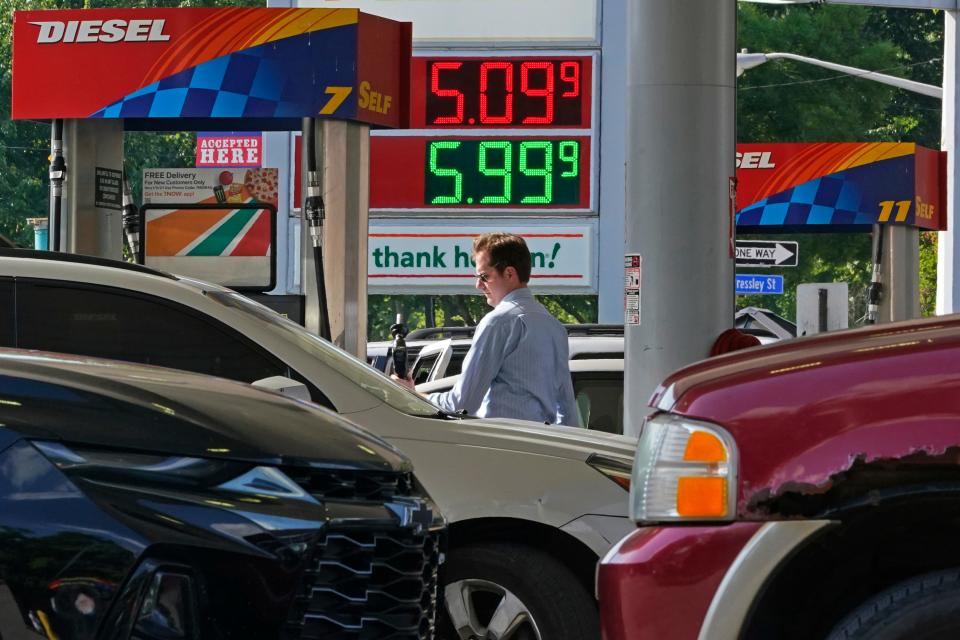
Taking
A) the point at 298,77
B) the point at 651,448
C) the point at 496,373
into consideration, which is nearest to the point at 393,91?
the point at 298,77

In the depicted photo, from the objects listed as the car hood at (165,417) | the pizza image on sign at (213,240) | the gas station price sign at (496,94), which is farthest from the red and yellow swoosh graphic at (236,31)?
the gas station price sign at (496,94)

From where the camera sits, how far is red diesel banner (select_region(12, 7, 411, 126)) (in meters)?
10.5

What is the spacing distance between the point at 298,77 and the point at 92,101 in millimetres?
1261

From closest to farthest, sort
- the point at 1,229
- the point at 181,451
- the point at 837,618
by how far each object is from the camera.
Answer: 1. the point at 181,451
2. the point at 837,618
3. the point at 1,229

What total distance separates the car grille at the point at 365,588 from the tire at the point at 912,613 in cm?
95

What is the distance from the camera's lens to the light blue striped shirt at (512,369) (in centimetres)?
774

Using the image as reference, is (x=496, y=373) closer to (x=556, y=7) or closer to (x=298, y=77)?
(x=298, y=77)

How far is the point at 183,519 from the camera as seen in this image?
3.51m

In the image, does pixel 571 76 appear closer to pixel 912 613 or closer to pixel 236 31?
pixel 236 31

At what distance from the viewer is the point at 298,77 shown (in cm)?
1055

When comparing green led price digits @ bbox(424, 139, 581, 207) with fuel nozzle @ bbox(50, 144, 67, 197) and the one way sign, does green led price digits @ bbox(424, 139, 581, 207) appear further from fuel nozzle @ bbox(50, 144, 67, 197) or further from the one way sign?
fuel nozzle @ bbox(50, 144, 67, 197)

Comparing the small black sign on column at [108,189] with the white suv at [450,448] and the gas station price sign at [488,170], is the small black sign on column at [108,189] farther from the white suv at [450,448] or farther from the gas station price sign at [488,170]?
the gas station price sign at [488,170]

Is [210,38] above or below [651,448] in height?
above

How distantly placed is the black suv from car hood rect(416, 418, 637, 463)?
1.93 meters
